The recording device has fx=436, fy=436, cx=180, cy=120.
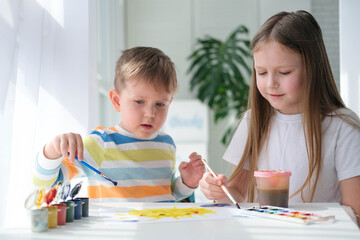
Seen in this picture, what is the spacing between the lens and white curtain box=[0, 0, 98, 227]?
43.4 inches

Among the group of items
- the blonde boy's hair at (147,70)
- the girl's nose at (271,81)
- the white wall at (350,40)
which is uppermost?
the white wall at (350,40)

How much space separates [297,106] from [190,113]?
383 cm

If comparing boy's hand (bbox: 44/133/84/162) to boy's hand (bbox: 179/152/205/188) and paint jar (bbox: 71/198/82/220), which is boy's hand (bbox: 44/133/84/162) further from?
boy's hand (bbox: 179/152/205/188)

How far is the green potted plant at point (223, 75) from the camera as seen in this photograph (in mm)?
5203

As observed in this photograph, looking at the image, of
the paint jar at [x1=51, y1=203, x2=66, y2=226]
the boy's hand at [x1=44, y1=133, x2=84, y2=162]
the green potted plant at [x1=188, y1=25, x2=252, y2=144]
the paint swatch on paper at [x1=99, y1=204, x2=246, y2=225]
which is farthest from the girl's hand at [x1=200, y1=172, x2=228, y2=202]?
the green potted plant at [x1=188, y1=25, x2=252, y2=144]

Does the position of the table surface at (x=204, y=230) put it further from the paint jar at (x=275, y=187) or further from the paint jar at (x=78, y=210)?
the paint jar at (x=275, y=187)

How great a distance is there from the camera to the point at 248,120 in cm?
161

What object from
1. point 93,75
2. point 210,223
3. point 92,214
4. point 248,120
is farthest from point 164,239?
point 93,75

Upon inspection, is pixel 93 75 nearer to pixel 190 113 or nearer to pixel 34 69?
pixel 34 69

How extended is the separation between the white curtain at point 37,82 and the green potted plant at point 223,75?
3.45 m

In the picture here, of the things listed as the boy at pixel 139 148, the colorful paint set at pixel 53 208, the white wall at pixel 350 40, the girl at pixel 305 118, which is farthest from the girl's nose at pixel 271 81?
the white wall at pixel 350 40

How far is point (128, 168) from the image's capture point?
58.7 inches

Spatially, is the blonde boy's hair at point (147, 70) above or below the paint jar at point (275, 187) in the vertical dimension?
above

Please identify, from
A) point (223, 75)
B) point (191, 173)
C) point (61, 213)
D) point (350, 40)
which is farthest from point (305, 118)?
point (223, 75)
